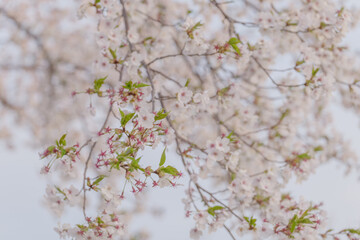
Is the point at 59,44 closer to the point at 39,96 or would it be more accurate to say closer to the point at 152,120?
the point at 39,96

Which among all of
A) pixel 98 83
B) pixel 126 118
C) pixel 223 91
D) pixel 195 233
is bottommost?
pixel 195 233

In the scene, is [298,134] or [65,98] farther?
[65,98]

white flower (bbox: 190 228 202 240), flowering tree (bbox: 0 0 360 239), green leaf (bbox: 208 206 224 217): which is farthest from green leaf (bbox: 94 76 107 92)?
white flower (bbox: 190 228 202 240)

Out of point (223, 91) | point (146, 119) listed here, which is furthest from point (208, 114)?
point (146, 119)

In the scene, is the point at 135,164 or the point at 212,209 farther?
the point at 212,209

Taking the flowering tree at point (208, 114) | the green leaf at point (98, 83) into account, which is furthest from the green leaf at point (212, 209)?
the green leaf at point (98, 83)

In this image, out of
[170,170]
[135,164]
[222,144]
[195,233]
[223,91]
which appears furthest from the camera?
[223,91]

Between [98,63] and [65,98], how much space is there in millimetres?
6338

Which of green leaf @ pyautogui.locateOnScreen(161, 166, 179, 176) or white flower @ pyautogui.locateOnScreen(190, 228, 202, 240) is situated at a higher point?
white flower @ pyautogui.locateOnScreen(190, 228, 202, 240)

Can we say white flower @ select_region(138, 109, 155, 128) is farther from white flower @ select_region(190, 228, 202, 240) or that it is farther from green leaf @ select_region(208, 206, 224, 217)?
white flower @ select_region(190, 228, 202, 240)

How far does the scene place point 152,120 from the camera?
8.38 feet

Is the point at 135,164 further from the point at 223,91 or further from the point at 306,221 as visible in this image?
the point at 223,91

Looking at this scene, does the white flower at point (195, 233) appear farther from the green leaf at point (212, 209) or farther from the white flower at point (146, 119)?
the white flower at point (146, 119)

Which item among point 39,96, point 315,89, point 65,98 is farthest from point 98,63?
point 39,96
